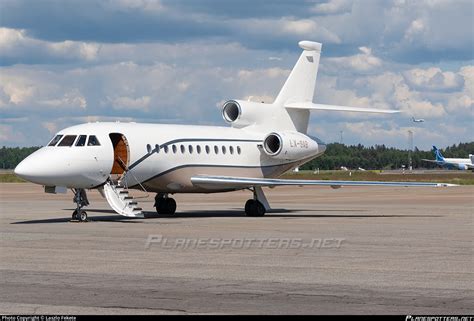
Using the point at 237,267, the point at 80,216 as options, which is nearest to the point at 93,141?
the point at 80,216

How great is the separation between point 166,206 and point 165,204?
0.29ft

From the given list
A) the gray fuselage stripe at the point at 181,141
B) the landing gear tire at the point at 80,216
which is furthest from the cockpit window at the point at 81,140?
the landing gear tire at the point at 80,216

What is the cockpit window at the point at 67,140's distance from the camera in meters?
31.2

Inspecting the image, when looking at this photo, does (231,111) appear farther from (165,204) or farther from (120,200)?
(120,200)

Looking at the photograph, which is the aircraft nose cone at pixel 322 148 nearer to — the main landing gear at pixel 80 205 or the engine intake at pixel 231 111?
the engine intake at pixel 231 111

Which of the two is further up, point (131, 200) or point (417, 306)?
point (417, 306)

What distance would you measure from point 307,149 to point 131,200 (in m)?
10.1

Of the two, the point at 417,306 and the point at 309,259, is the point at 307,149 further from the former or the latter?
the point at 417,306

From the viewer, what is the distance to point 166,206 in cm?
3634

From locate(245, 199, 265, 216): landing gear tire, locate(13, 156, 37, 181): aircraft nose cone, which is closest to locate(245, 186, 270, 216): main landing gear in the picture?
locate(245, 199, 265, 216): landing gear tire

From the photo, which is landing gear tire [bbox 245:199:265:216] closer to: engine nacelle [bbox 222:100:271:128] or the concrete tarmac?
the concrete tarmac

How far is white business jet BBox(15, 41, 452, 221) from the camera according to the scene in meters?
30.9

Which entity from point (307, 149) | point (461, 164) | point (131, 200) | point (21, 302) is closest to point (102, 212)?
point (131, 200)

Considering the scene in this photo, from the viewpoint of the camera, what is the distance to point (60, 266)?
17703mm
